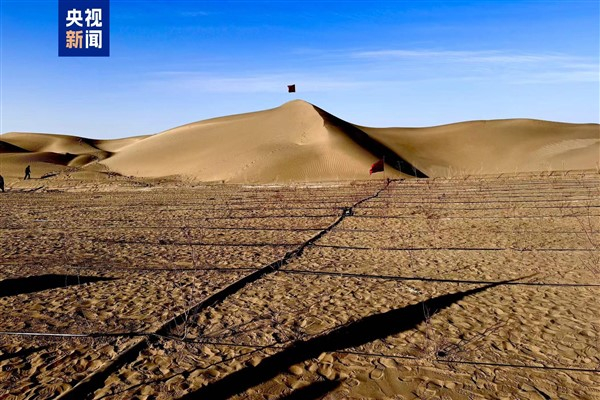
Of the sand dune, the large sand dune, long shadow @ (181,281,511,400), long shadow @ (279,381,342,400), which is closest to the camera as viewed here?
long shadow @ (279,381,342,400)

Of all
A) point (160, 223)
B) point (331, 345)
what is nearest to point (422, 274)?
point (331, 345)

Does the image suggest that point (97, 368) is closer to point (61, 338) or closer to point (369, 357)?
point (61, 338)

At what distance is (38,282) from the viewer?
6562 mm

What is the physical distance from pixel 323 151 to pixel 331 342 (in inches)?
1736

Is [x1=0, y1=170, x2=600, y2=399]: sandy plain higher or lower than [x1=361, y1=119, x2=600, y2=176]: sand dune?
lower

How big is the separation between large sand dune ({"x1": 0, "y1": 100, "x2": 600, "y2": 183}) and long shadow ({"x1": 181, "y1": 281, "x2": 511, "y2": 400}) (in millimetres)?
33783

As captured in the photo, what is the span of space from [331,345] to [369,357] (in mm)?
374

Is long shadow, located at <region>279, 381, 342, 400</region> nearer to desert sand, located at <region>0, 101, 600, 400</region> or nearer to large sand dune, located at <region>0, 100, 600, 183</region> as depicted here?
desert sand, located at <region>0, 101, 600, 400</region>

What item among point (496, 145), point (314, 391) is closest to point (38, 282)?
point (314, 391)

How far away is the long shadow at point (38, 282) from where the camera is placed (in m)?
6.22

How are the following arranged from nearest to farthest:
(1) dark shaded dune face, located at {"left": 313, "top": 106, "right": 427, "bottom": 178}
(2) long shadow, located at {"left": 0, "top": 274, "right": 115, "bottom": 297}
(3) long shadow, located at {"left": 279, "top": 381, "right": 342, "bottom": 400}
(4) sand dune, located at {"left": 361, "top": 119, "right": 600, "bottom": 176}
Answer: (3) long shadow, located at {"left": 279, "top": 381, "right": 342, "bottom": 400} → (2) long shadow, located at {"left": 0, "top": 274, "right": 115, "bottom": 297} → (1) dark shaded dune face, located at {"left": 313, "top": 106, "right": 427, "bottom": 178} → (4) sand dune, located at {"left": 361, "top": 119, "right": 600, "bottom": 176}

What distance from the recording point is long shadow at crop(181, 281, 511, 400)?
3738 mm

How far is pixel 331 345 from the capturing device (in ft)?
14.7

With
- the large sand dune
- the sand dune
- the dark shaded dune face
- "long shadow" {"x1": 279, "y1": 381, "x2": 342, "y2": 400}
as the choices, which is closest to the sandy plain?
"long shadow" {"x1": 279, "y1": 381, "x2": 342, "y2": 400}
